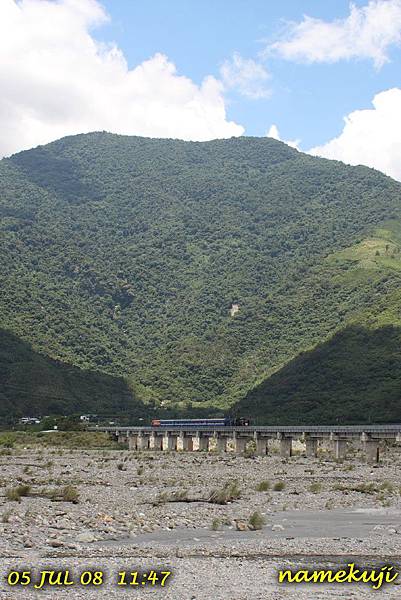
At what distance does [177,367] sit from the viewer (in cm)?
18800

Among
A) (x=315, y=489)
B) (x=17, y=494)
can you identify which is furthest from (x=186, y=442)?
(x=17, y=494)

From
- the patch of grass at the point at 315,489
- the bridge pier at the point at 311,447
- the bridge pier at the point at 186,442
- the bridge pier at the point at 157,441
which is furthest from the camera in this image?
the bridge pier at the point at 157,441

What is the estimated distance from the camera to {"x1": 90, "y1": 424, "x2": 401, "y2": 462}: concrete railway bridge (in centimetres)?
7612

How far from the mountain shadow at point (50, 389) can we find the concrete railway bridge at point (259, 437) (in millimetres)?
21988

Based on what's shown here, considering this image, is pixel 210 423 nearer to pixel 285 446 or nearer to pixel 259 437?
pixel 259 437

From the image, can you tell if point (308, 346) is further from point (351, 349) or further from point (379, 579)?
point (379, 579)

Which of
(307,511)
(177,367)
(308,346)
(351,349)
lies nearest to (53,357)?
(177,367)

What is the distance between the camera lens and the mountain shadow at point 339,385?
107m

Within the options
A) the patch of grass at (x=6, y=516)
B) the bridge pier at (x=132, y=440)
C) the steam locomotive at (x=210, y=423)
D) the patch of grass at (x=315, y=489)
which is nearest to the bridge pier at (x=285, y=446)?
the steam locomotive at (x=210, y=423)

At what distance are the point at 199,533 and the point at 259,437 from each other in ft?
229

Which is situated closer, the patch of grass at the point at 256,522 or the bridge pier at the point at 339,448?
the patch of grass at the point at 256,522

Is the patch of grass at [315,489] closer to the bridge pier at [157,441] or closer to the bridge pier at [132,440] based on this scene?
the bridge pier at [132,440]

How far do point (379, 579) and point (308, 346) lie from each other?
15297 cm

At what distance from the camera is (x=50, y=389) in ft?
463
